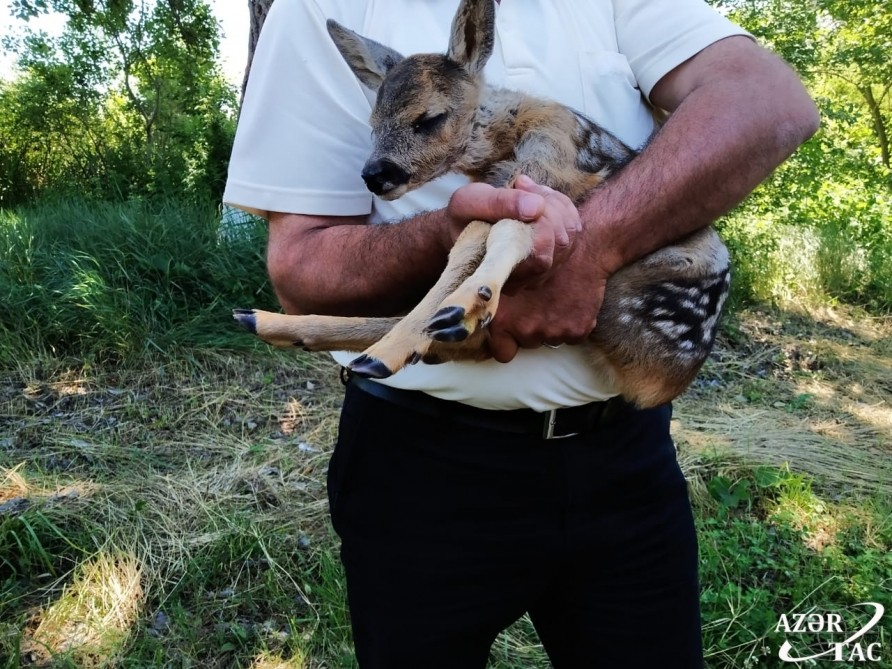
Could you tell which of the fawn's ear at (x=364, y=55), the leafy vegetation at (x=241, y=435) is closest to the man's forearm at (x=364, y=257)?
the fawn's ear at (x=364, y=55)

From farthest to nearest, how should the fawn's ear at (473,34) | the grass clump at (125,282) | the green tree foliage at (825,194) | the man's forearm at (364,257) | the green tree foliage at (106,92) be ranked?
1. the green tree foliage at (106,92)
2. the green tree foliage at (825,194)
3. the grass clump at (125,282)
4. the fawn's ear at (473,34)
5. the man's forearm at (364,257)

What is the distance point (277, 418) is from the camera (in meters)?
5.66

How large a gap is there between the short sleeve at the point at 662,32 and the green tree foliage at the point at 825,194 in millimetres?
7473

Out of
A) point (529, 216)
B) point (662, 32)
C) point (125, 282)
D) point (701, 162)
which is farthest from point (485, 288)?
point (125, 282)

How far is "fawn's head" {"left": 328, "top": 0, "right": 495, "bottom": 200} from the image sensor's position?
5.88 ft

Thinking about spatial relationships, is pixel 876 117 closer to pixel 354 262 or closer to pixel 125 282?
pixel 125 282

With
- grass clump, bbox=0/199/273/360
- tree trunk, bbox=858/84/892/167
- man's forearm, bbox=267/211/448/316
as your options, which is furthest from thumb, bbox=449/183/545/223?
tree trunk, bbox=858/84/892/167

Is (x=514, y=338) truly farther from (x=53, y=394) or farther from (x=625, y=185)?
(x=53, y=394)

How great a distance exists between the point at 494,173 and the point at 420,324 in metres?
0.70

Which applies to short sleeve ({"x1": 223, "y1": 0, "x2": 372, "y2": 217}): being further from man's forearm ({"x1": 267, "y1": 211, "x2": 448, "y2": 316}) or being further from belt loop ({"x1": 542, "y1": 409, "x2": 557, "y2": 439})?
belt loop ({"x1": 542, "y1": 409, "x2": 557, "y2": 439})

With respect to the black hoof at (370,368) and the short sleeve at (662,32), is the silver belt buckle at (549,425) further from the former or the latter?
the short sleeve at (662,32)

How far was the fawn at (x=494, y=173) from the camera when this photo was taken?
67.9 inches

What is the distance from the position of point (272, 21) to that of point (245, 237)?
18.5 feet

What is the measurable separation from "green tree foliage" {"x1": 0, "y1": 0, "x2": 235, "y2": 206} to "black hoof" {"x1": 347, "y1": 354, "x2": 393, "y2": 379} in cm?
1184
